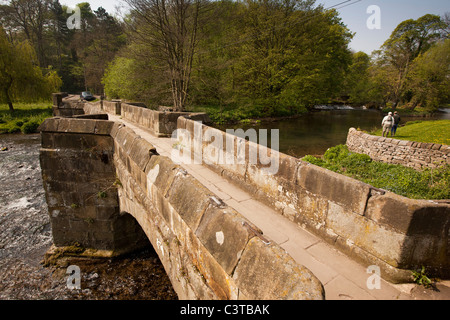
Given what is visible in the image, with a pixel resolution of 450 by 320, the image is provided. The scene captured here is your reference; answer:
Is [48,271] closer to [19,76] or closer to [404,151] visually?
[404,151]

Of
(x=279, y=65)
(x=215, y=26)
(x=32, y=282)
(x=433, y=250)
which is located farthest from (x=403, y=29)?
(x=32, y=282)

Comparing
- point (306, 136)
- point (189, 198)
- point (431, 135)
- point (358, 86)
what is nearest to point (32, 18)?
point (306, 136)

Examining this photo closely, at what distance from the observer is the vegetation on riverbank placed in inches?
326

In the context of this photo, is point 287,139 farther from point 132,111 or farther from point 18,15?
point 18,15

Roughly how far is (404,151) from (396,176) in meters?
2.80

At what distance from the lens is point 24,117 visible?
80.2ft

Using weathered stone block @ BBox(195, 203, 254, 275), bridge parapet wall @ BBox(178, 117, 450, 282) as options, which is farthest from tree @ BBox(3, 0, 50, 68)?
weathered stone block @ BBox(195, 203, 254, 275)

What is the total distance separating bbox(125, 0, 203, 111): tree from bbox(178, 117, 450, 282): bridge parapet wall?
Answer: 14.0m

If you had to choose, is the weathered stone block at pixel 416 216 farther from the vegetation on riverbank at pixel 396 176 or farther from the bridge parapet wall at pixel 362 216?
the vegetation on riverbank at pixel 396 176

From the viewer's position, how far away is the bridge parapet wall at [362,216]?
237cm

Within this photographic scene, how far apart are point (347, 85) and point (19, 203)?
47499 mm

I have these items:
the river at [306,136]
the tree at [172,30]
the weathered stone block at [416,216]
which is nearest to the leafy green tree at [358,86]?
the river at [306,136]

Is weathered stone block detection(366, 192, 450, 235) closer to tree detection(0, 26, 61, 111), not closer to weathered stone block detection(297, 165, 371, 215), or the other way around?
weathered stone block detection(297, 165, 371, 215)

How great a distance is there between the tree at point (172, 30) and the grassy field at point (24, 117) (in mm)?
14016
